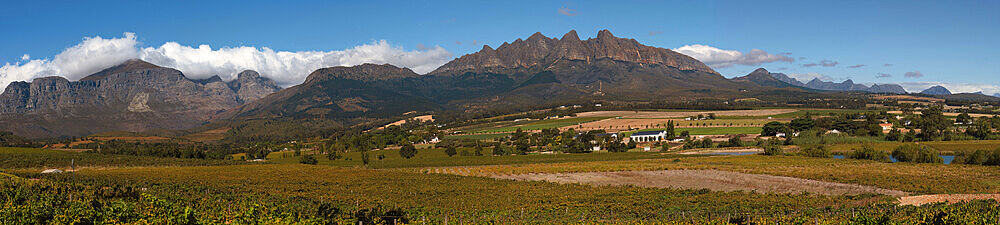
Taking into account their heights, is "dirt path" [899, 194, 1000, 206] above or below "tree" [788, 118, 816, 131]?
below

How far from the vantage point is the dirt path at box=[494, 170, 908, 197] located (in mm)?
55719

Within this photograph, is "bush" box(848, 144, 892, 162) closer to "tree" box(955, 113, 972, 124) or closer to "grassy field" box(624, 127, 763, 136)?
"grassy field" box(624, 127, 763, 136)

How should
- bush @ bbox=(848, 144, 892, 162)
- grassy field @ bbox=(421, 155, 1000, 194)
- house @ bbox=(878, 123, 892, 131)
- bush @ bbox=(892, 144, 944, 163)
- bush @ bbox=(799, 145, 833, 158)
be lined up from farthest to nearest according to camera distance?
house @ bbox=(878, 123, 892, 131)
bush @ bbox=(799, 145, 833, 158)
bush @ bbox=(848, 144, 892, 162)
bush @ bbox=(892, 144, 944, 163)
grassy field @ bbox=(421, 155, 1000, 194)

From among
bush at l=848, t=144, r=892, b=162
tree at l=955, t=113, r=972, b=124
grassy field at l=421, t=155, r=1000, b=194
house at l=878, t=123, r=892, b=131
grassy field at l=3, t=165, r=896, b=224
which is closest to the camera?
grassy field at l=3, t=165, r=896, b=224

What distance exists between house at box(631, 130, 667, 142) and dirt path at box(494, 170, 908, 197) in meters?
76.6

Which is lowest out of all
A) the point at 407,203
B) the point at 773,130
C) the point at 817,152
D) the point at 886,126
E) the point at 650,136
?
the point at 817,152

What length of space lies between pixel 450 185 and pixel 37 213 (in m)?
41.6

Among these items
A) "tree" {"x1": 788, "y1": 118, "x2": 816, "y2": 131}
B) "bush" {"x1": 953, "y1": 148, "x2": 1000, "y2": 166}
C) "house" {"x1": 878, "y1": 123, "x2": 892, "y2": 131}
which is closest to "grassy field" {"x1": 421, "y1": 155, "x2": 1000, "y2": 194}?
"bush" {"x1": 953, "y1": 148, "x2": 1000, "y2": 166}

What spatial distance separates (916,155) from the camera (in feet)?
301

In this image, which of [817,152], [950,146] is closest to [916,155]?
[817,152]

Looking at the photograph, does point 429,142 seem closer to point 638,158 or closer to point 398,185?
point 638,158

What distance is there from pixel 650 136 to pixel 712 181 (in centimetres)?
9351

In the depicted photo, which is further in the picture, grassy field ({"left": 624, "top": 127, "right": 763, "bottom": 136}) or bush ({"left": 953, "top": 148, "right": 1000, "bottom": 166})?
grassy field ({"left": 624, "top": 127, "right": 763, "bottom": 136})

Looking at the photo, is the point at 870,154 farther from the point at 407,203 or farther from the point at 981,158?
the point at 407,203
